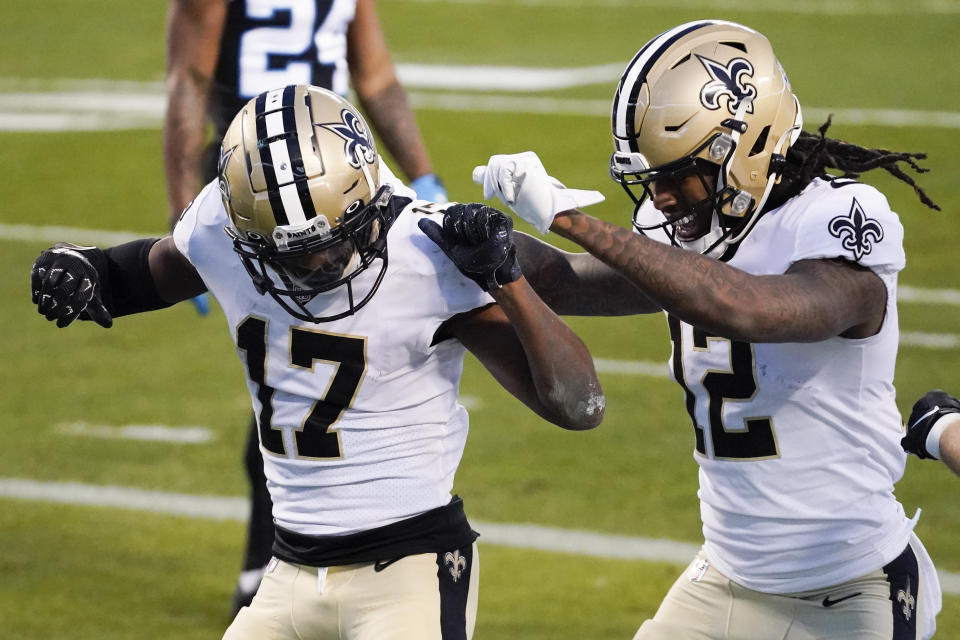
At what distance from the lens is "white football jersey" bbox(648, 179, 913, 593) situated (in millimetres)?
3295

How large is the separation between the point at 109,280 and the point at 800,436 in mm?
1642

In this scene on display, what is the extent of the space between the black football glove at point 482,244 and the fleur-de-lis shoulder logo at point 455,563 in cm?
60

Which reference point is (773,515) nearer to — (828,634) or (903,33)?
(828,634)

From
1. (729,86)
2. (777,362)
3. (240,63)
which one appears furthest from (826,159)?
(240,63)

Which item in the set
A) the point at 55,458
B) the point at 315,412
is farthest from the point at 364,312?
the point at 55,458

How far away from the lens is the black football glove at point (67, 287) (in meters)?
3.54

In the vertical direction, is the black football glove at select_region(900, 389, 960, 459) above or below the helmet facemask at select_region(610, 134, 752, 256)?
below

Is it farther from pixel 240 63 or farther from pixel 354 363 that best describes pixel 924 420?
pixel 240 63

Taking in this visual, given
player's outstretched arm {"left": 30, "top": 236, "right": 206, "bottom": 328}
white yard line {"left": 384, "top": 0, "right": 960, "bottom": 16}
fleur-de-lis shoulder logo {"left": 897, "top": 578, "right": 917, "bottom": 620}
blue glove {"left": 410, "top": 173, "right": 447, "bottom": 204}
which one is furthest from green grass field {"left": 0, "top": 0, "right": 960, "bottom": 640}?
white yard line {"left": 384, "top": 0, "right": 960, "bottom": 16}

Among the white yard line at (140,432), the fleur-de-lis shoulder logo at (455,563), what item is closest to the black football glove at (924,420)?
the fleur-de-lis shoulder logo at (455,563)

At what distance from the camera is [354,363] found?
10.8 feet

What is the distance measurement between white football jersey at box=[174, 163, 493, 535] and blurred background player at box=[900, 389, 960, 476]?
0.94m

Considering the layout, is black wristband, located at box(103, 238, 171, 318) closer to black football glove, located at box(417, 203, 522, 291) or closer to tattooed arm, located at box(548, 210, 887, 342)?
black football glove, located at box(417, 203, 522, 291)

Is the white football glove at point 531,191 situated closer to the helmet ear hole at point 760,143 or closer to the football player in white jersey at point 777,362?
the football player in white jersey at point 777,362
